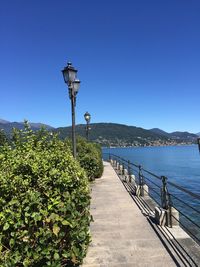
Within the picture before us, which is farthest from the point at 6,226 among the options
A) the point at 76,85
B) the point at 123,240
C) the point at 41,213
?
the point at 76,85

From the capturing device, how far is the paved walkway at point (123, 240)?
215 inches

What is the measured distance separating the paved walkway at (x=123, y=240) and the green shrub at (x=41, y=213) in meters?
0.86

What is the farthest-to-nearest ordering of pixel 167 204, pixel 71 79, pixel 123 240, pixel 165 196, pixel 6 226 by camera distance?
pixel 71 79
pixel 165 196
pixel 167 204
pixel 123 240
pixel 6 226

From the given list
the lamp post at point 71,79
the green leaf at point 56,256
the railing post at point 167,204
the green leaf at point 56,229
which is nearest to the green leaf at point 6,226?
the green leaf at point 56,229

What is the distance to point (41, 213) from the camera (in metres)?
4.42

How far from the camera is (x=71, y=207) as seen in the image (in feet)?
15.3

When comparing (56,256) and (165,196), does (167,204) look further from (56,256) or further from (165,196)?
(56,256)

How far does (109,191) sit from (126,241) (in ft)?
21.0

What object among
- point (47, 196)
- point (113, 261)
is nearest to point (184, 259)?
point (113, 261)

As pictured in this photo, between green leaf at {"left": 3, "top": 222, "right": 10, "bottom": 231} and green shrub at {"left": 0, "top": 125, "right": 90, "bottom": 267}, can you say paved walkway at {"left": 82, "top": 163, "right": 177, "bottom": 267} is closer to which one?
green shrub at {"left": 0, "top": 125, "right": 90, "bottom": 267}

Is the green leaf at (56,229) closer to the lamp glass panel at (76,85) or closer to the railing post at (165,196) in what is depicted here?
the railing post at (165,196)

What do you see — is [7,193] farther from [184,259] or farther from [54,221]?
[184,259]

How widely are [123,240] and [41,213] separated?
275cm

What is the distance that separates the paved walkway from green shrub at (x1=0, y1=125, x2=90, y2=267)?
0.86 meters
